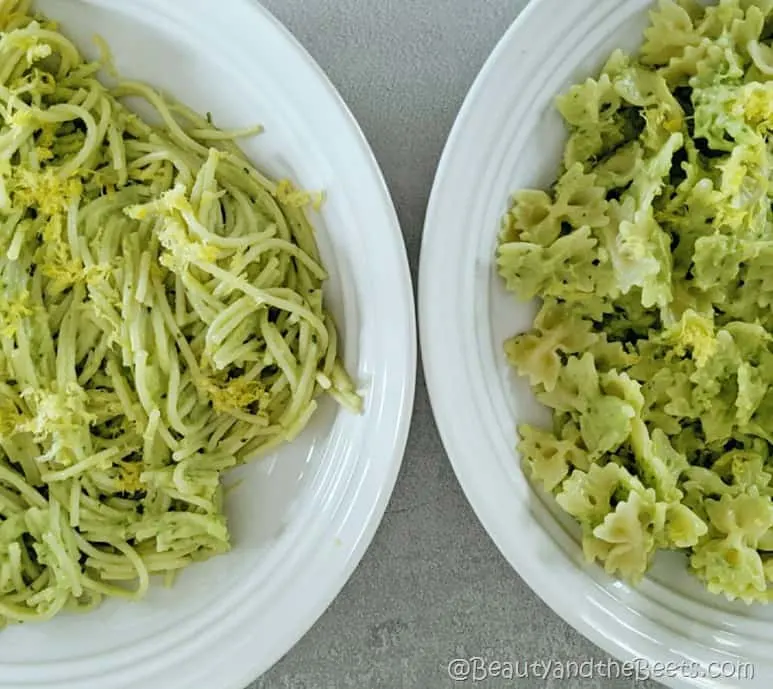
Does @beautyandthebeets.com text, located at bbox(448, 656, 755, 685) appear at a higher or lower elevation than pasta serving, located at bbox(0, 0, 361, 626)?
lower

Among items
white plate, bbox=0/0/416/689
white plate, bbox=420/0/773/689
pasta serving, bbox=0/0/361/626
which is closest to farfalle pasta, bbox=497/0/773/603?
white plate, bbox=420/0/773/689

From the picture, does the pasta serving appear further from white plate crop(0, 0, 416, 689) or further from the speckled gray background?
the speckled gray background

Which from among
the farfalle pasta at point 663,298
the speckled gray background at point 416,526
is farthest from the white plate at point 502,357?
the speckled gray background at point 416,526

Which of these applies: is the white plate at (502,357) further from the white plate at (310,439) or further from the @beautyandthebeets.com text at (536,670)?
the @beautyandthebeets.com text at (536,670)

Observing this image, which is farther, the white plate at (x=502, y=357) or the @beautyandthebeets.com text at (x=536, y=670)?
the @beautyandthebeets.com text at (x=536, y=670)

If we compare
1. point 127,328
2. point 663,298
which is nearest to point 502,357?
point 663,298

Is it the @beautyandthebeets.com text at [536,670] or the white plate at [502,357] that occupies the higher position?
the white plate at [502,357]

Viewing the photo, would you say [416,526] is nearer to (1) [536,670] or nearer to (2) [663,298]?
(1) [536,670]
